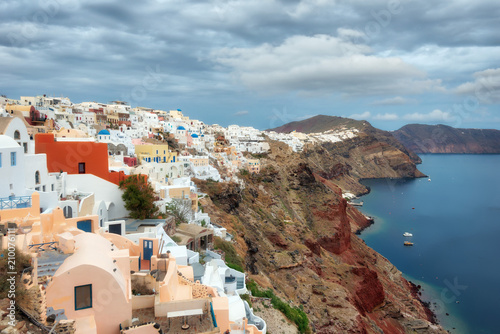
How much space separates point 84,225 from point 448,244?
70893mm

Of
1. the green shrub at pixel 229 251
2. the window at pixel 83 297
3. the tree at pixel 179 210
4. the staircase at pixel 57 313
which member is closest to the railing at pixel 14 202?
the window at pixel 83 297

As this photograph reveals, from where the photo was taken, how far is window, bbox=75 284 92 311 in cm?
866

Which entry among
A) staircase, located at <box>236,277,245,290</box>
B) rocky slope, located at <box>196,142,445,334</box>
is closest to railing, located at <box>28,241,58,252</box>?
staircase, located at <box>236,277,245,290</box>

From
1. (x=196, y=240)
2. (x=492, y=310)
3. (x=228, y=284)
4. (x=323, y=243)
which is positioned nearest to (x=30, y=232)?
(x=228, y=284)

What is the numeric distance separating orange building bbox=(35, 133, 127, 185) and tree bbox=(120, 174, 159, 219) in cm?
98

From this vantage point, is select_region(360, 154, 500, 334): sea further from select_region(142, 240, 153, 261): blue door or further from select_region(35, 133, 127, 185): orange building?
select_region(35, 133, 127, 185): orange building

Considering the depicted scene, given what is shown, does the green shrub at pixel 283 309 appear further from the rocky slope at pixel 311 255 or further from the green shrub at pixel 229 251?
the green shrub at pixel 229 251

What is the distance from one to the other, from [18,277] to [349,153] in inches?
6548

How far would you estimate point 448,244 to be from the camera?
66.2 m

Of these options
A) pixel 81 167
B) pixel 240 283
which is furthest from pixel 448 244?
pixel 81 167

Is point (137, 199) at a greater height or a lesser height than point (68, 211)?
lesser

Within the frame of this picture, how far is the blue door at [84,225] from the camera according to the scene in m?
12.4

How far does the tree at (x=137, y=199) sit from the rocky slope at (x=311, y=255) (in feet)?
29.5

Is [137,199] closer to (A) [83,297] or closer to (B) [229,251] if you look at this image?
(B) [229,251]
